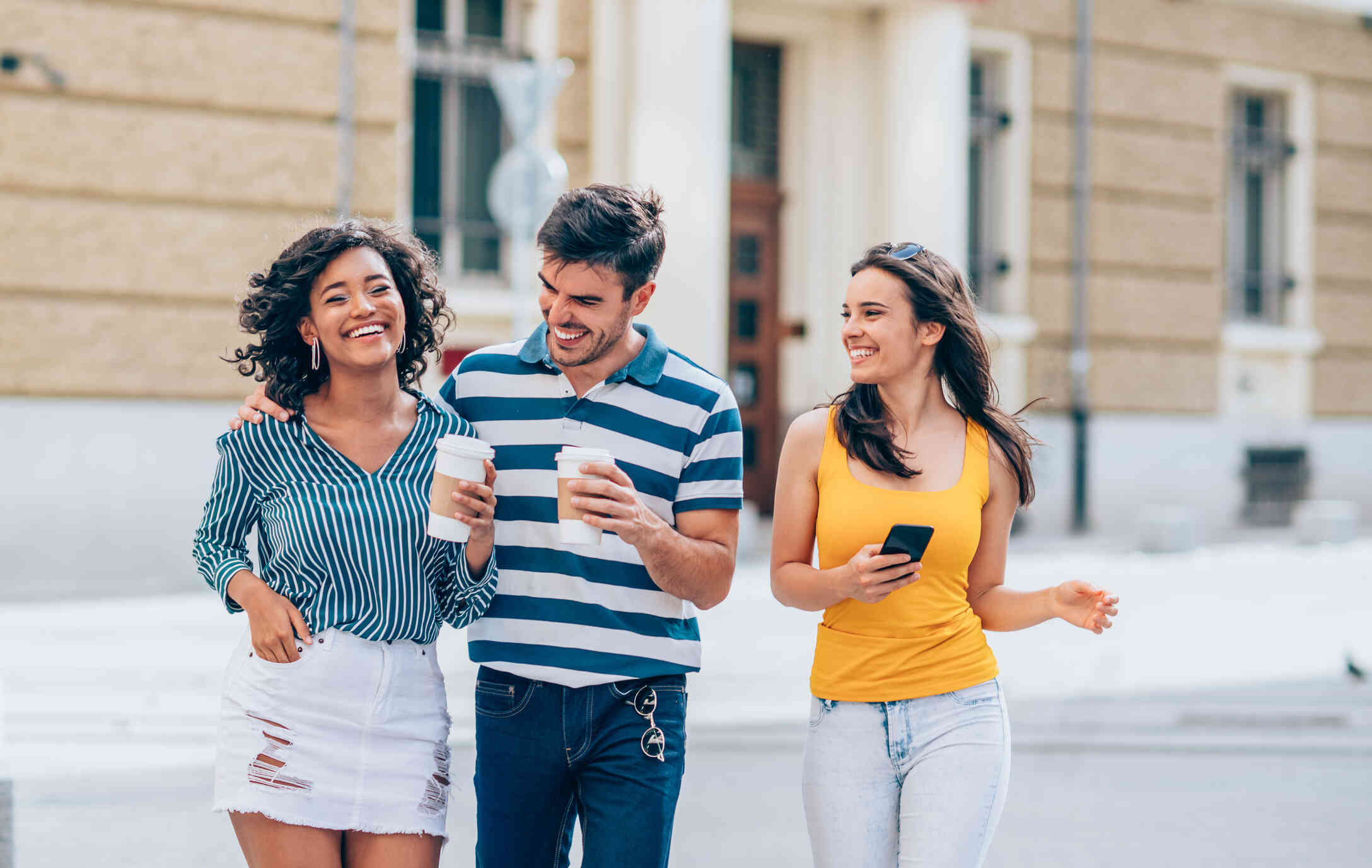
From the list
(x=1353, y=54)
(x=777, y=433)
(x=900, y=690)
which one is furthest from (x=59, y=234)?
(x=1353, y=54)

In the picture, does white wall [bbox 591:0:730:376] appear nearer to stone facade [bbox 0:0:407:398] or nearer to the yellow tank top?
stone facade [bbox 0:0:407:398]

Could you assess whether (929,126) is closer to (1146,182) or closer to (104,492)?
(1146,182)

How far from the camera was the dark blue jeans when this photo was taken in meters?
2.76

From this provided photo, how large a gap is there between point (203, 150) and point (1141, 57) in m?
9.61

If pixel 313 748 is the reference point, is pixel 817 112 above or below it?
above

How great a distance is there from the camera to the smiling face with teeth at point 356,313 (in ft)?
9.04

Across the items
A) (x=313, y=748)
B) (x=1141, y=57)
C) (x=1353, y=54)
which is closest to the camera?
(x=313, y=748)

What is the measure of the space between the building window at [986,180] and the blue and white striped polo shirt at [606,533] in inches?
481

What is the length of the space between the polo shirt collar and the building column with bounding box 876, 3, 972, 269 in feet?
35.1

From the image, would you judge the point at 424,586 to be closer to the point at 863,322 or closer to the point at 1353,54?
the point at 863,322

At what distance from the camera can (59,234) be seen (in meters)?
10.1

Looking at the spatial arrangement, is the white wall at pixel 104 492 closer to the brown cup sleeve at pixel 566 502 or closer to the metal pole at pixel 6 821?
the metal pole at pixel 6 821

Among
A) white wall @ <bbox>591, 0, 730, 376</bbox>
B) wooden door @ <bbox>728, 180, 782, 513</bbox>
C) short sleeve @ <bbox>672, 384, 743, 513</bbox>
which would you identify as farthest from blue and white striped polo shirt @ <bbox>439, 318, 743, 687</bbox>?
wooden door @ <bbox>728, 180, 782, 513</bbox>

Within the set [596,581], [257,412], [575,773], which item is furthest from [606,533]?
[257,412]
